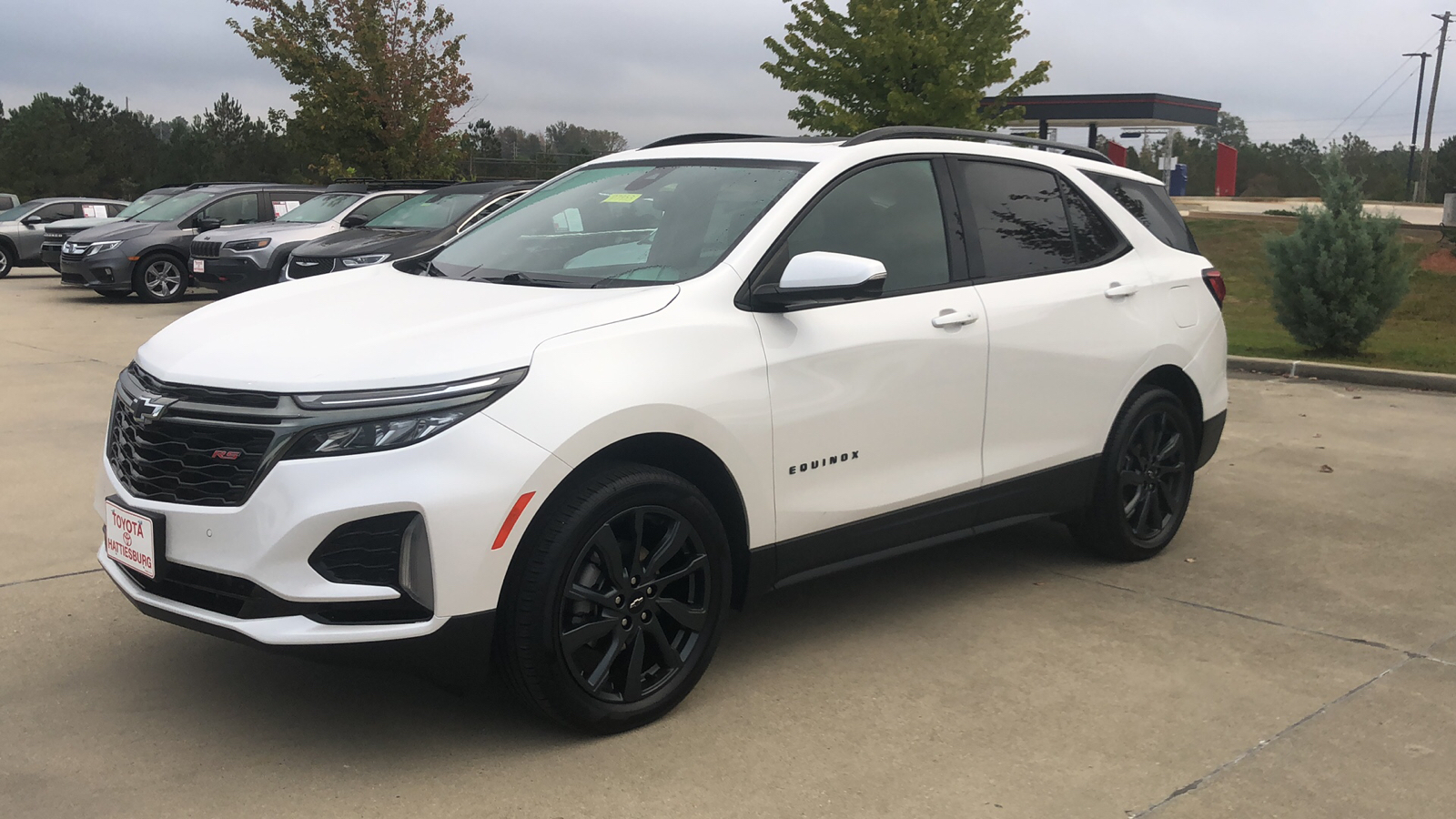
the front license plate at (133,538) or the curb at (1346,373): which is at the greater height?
the front license plate at (133,538)

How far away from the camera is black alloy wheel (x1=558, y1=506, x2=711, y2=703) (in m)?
3.55

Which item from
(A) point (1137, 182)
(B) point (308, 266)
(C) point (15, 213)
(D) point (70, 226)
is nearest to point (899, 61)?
(B) point (308, 266)

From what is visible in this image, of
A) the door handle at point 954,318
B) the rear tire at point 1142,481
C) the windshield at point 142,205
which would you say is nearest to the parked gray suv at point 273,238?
the windshield at point 142,205

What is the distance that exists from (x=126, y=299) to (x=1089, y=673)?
18.7 m

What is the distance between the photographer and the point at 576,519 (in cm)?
344

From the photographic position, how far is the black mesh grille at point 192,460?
3277 millimetres

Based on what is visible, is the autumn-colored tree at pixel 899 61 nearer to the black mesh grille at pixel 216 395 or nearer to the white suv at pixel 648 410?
the white suv at pixel 648 410

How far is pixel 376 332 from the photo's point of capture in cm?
358

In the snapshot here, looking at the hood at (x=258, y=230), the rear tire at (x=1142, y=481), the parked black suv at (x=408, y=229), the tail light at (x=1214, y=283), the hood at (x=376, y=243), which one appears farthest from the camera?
the hood at (x=258, y=230)

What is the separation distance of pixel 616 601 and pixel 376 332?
40.8 inches

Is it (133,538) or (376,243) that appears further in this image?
(376,243)

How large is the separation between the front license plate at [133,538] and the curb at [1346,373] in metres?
10.2

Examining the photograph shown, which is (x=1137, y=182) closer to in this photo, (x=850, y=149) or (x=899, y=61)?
(x=850, y=149)

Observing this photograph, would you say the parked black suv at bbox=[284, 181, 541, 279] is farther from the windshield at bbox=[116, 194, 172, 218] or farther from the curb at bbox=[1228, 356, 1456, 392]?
the windshield at bbox=[116, 194, 172, 218]
